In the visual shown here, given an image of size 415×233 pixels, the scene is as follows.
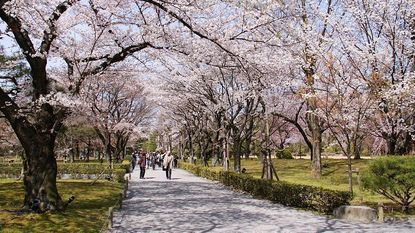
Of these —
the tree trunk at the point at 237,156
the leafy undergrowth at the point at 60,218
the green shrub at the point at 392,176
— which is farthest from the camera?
the tree trunk at the point at 237,156

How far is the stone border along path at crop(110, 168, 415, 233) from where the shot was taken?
962cm

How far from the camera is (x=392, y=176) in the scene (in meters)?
11.4

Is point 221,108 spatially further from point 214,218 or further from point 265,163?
point 214,218

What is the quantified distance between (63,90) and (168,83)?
16.9 metres

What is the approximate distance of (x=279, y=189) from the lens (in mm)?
14352

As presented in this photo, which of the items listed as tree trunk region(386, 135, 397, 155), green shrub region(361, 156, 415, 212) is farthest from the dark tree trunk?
tree trunk region(386, 135, 397, 155)

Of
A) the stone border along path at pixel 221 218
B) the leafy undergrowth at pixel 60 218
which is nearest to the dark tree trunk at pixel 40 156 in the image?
the leafy undergrowth at pixel 60 218

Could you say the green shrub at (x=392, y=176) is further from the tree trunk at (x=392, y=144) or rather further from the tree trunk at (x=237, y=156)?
the tree trunk at (x=237, y=156)

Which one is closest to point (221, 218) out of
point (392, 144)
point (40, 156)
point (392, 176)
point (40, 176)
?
point (392, 176)

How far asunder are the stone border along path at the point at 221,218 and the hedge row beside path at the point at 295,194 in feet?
1.55

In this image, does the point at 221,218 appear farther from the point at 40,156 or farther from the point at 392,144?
the point at 392,144

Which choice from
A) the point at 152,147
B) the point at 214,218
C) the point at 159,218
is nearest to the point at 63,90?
the point at 159,218

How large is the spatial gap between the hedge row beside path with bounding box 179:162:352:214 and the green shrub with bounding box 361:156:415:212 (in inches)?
31.2

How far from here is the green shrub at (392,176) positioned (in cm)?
1107
